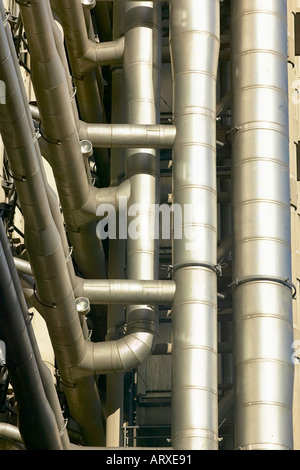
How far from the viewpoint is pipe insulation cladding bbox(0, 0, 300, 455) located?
37969 millimetres

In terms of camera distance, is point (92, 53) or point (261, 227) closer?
point (261, 227)

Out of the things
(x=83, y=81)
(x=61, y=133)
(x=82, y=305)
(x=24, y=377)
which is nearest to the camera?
(x=24, y=377)

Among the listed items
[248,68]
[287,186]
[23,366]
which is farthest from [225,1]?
[23,366]

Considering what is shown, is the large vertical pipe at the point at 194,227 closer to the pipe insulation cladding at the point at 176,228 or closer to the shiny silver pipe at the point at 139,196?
the pipe insulation cladding at the point at 176,228

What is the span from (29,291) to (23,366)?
6433mm

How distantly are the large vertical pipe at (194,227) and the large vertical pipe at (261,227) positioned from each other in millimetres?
Answer: 767

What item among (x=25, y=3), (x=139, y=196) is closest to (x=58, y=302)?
(x=139, y=196)

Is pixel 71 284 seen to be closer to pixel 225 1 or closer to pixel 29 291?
pixel 29 291

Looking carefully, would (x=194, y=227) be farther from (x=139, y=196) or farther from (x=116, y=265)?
(x=116, y=265)

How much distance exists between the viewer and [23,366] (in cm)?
3006

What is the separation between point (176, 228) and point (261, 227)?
7.80 ft

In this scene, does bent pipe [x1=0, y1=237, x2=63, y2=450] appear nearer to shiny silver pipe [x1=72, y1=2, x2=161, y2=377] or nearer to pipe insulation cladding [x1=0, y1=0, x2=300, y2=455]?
pipe insulation cladding [x1=0, y1=0, x2=300, y2=455]

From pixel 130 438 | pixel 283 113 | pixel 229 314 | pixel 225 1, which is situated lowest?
pixel 130 438

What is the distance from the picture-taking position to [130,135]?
1606 inches
